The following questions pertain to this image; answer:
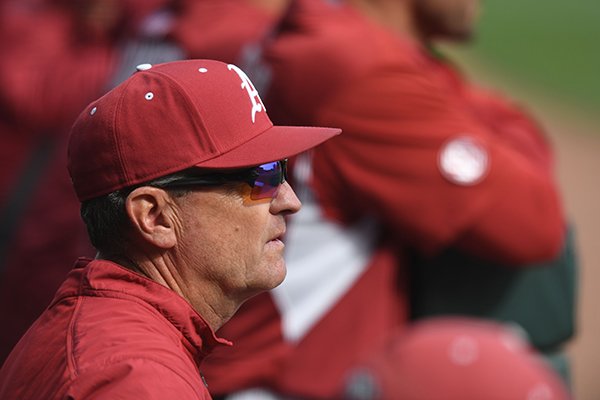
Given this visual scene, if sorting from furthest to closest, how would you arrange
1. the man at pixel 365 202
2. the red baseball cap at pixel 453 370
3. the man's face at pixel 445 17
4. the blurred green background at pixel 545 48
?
the blurred green background at pixel 545 48
the man's face at pixel 445 17
the man at pixel 365 202
the red baseball cap at pixel 453 370

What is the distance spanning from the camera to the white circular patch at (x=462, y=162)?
354 cm

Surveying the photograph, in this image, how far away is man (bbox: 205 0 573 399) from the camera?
11.6 feet

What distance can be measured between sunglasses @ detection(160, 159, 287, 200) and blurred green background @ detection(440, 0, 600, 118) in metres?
9.45

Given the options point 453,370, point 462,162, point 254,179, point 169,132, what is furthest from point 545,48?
point 169,132

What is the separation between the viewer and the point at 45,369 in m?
1.67

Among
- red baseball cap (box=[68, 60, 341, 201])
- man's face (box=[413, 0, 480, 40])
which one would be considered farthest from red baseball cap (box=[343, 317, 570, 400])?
red baseball cap (box=[68, 60, 341, 201])

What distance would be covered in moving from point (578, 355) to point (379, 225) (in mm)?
4182

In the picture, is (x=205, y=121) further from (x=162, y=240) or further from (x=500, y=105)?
(x=500, y=105)

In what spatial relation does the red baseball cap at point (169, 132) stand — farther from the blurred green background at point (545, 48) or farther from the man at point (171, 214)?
the blurred green background at point (545, 48)

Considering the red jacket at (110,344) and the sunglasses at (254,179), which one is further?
the sunglasses at (254,179)

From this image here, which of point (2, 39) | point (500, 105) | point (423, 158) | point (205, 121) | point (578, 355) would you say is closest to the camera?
point (205, 121)

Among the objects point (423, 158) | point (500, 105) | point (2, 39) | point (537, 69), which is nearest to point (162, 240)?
point (423, 158)

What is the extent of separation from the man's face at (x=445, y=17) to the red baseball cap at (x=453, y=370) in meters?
1.00

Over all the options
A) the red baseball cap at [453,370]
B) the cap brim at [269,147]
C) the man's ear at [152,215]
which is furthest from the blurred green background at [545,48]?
the man's ear at [152,215]
